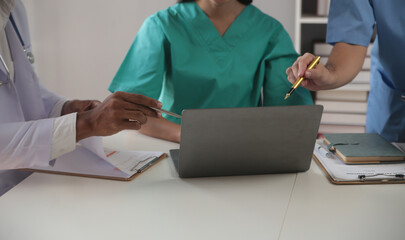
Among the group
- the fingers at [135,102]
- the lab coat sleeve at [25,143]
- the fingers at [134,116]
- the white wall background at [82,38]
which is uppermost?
the fingers at [135,102]

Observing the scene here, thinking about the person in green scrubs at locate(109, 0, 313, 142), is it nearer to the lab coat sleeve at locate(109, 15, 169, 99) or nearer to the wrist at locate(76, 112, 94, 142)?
the lab coat sleeve at locate(109, 15, 169, 99)

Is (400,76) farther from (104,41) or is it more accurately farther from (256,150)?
(104,41)

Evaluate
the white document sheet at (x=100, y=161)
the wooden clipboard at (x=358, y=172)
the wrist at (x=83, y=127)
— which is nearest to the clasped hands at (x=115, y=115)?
the wrist at (x=83, y=127)

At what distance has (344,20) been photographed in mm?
1456

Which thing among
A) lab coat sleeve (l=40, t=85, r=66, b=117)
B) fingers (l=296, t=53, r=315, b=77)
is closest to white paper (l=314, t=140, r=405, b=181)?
fingers (l=296, t=53, r=315, b=77)

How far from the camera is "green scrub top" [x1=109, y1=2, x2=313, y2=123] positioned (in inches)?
66.7

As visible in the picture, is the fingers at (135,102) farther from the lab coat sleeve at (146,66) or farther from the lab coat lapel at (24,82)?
the lab coat sleeve at (146,66)

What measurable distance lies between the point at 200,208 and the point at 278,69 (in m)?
0.91

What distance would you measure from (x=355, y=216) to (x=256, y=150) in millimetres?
282

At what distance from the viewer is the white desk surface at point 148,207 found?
871 millimetres

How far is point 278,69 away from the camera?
5.71 feet

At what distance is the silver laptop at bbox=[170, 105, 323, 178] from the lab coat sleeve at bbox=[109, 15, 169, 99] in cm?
61

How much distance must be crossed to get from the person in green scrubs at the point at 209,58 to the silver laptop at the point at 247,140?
555 millimetres

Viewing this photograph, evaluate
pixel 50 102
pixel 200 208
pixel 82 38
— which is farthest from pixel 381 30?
pixel 82 38
